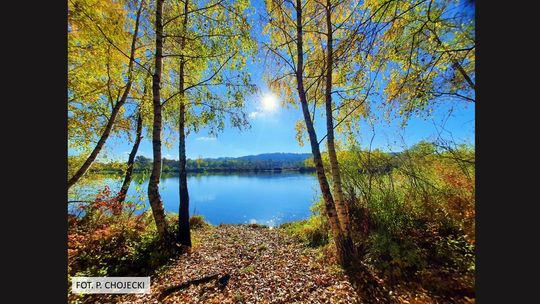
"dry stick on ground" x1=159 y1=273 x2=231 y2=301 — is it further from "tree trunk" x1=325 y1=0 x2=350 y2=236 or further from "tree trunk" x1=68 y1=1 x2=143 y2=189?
"tree trunk" x1=68 y1=1 x2=143 y2=189

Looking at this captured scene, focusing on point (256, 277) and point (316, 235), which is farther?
point (316, 235)

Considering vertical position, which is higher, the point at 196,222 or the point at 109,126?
the point at 109,126

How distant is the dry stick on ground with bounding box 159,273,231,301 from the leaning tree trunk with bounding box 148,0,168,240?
1.97 m

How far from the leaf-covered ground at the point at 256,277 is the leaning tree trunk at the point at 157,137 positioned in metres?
1.24

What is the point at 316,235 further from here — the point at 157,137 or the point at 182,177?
the point at 157,137

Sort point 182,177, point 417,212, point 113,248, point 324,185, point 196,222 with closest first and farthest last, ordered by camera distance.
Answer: point 324,185, point 417,212, point 113,248, point 182,177, point 196,222

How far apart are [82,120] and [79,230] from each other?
2975 mm

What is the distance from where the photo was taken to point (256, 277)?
4012 mm

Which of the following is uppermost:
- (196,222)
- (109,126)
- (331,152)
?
(109,126)

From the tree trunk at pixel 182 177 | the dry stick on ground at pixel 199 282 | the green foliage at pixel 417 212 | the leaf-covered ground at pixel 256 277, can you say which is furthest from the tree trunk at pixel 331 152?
the tree trunk at pixel 182 177

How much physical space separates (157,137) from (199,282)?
3445 millimetres

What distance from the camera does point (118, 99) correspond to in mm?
6117

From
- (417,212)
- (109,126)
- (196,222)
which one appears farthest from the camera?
(196,222)

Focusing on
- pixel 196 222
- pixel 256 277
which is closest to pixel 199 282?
pixel 256 277
